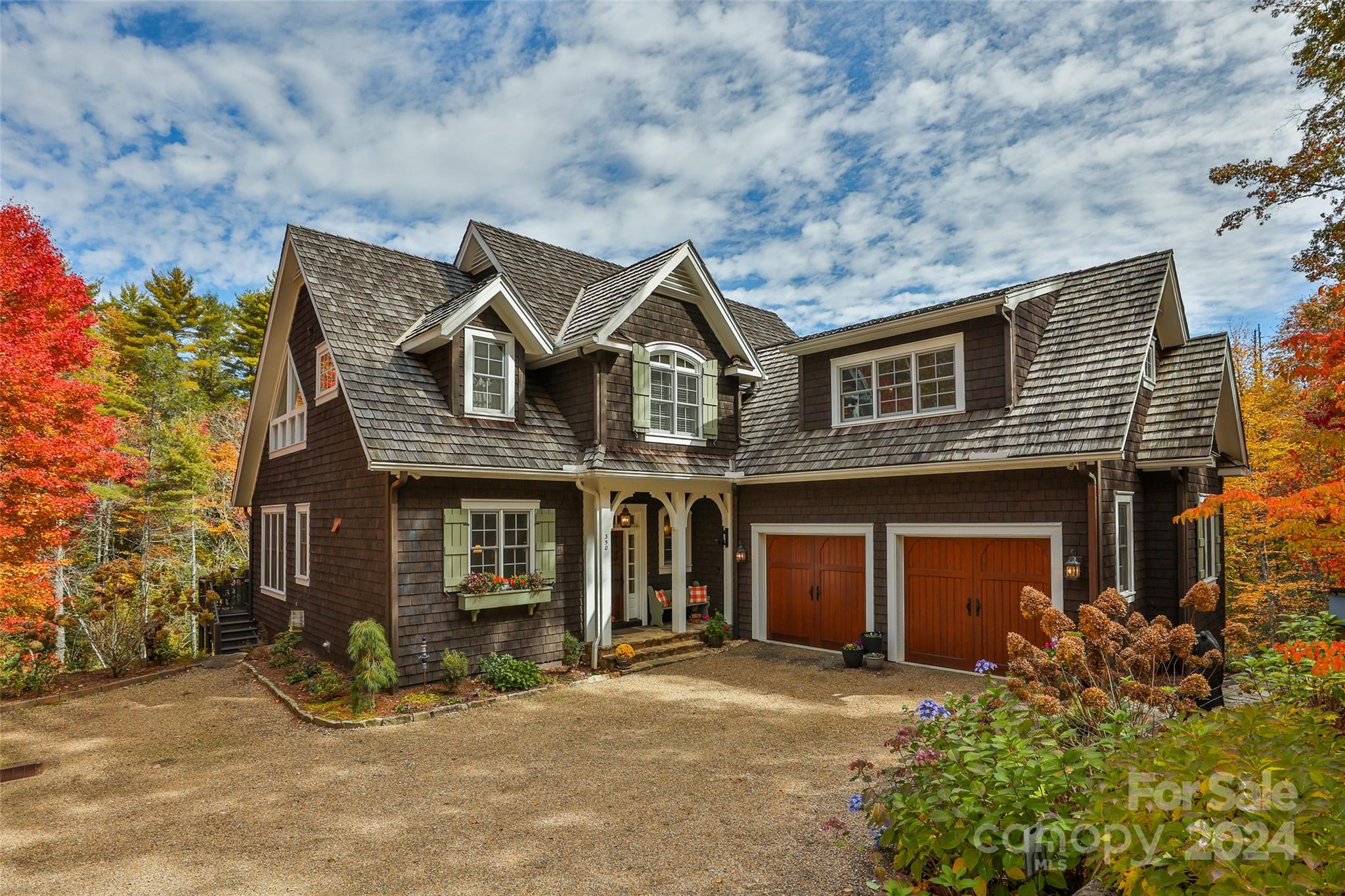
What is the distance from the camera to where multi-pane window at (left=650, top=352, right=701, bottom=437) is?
40.0 feet

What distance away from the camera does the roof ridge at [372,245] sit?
1155 cm

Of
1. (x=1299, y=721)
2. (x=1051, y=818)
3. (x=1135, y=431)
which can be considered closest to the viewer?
(x=1051, y=818)

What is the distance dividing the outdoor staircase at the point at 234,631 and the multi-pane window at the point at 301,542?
280cm

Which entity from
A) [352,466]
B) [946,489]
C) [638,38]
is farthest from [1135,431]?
[352,466]

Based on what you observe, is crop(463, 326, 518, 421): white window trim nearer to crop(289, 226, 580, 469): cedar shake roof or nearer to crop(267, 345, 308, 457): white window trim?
crop(289, 226, 580, 469): cedar shake roof

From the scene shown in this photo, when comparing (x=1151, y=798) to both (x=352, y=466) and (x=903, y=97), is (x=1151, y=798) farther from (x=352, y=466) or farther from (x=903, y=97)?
(x=352, y=466)

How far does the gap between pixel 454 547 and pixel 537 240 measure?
24.1 ft

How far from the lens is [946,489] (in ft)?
34.2

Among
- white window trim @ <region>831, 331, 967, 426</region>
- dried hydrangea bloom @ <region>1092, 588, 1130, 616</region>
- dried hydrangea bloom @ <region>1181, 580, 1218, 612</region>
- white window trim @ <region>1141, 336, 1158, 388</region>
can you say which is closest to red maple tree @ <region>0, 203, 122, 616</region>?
white window trim @ <region>831, 331, 967, 426</region>

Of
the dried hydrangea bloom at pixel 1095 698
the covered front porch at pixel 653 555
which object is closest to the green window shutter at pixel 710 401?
the covered front porch at pixel 653 555

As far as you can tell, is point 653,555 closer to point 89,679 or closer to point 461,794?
point 461,794

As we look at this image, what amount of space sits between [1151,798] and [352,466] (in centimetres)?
1042

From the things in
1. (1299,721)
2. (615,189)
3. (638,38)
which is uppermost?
(615,189)

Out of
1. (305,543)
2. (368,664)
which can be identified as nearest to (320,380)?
(305,543)
